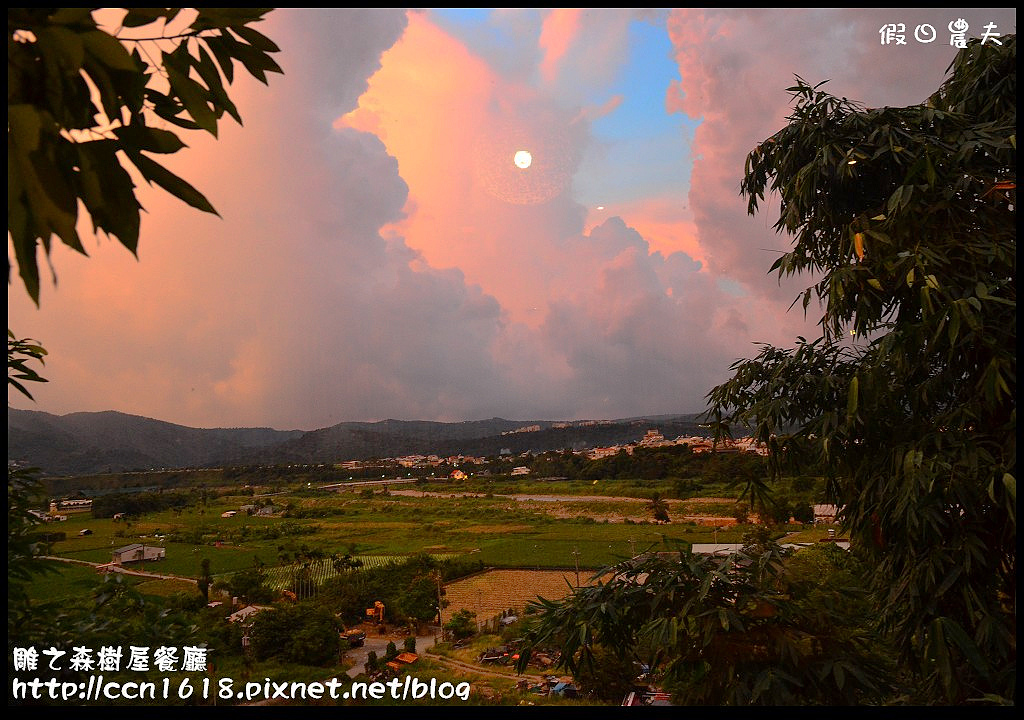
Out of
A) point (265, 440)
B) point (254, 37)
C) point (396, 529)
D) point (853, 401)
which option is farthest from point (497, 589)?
point (254, 37)

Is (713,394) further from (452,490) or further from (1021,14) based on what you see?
(452,490)

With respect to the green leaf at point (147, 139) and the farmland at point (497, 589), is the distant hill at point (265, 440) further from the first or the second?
the green leaf at point (147, 139)

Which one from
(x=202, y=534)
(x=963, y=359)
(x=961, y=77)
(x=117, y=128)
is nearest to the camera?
(x=117, y=128)

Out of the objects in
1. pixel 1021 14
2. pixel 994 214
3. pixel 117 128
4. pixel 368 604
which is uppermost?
pixel 1021 14

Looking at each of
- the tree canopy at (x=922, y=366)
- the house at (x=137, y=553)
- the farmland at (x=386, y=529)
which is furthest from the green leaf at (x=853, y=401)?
the house at (x=137, y=553)

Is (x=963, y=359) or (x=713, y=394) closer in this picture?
(x=963, y=359)

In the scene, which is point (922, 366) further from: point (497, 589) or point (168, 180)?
point (497, 589)

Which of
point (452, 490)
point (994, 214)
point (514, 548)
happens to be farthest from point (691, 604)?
point (452, 490)
